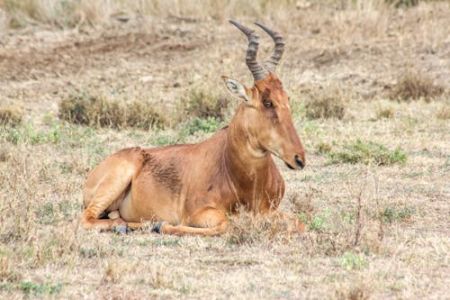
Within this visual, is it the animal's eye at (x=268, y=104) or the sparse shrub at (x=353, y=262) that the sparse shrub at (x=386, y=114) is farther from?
the sparse shrub at (x=353, y=262)

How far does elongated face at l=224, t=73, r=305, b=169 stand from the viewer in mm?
10375

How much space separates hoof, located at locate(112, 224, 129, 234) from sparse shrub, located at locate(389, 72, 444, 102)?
832 centimetres

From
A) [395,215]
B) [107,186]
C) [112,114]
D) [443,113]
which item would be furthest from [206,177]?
[443,113]

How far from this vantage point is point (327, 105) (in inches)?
683

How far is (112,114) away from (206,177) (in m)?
6.08

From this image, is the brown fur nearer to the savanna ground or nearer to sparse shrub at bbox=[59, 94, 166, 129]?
the savanna ground

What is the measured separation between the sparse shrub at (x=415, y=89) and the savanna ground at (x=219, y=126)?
0.02 meters

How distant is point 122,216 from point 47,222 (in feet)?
2.52

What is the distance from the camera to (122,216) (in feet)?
38.3

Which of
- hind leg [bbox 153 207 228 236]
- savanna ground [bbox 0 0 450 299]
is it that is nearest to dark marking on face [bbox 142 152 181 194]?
hind leg [bbox 153 207 228 236]

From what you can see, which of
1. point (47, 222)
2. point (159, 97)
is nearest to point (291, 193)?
point (47, 222)

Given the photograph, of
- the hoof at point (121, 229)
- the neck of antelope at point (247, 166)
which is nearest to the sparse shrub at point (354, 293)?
the neck of antelope at point (247, 166)

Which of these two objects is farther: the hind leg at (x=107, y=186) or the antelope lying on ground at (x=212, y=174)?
the hind leg at (x=107, y=186)

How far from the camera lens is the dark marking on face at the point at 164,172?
11.3 m
